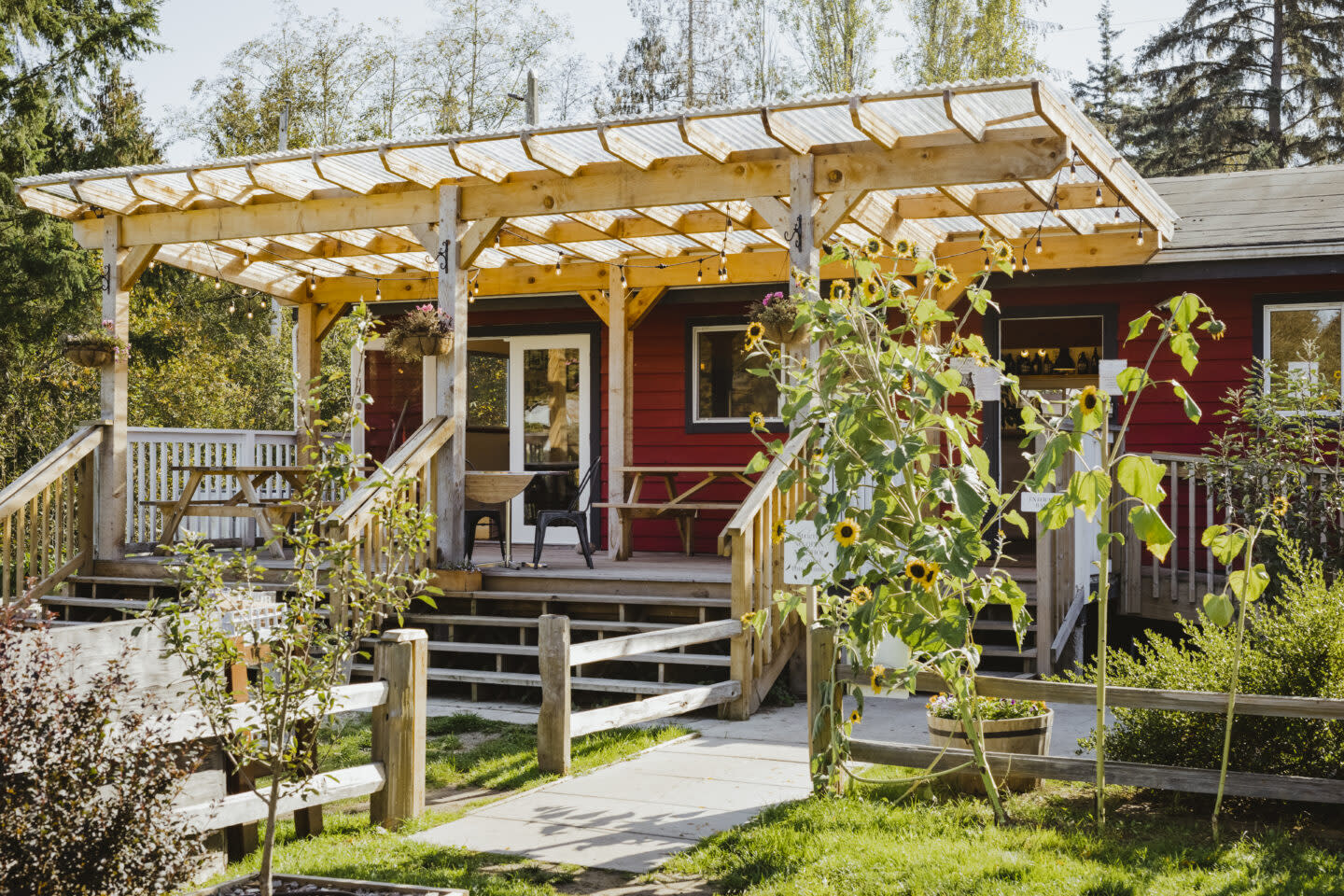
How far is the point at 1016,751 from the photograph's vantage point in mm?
5074

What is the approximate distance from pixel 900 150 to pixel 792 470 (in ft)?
11.8

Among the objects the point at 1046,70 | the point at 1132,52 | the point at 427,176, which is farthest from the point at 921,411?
the point at 1132,52

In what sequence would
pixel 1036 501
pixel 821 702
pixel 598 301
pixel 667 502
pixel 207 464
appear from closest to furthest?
pixel 821 702 < pixel 1036 501 < pixel 667 502 < pixel 598 301 < pixel 207 464

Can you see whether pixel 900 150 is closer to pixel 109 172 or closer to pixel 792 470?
pixel 792 470

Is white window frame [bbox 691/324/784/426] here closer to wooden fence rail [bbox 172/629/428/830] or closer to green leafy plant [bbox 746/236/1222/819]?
wooden fence rail [bbox 172/629/428/830]

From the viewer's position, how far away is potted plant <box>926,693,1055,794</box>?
16.4ft

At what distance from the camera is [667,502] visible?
10.6 metres

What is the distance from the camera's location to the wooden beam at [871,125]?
6.67 meters

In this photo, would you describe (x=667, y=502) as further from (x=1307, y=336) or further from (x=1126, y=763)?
(x=1126, y=763)

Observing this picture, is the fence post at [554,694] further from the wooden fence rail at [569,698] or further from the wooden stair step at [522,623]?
the wooden stair step at [522,623]

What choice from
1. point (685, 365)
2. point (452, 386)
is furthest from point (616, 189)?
point (685, 365)

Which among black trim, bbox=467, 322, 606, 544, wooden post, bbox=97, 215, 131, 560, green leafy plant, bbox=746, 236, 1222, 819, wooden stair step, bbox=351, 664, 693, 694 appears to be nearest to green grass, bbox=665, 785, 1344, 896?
green leafy plant, bbox=746, 236, 1222, 819

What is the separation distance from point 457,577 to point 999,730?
4335 millimetres

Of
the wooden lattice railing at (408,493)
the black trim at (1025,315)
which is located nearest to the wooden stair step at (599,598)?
the wooden lattice railing at (408,493)
